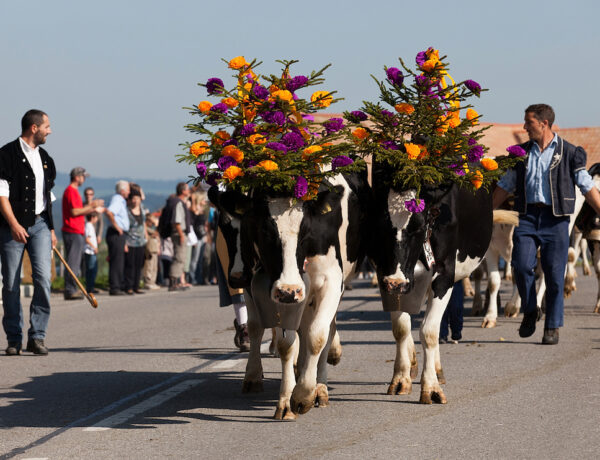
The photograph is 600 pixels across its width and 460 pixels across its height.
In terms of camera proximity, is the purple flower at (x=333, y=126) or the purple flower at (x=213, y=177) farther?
the purple flower at (x=333, y=126)

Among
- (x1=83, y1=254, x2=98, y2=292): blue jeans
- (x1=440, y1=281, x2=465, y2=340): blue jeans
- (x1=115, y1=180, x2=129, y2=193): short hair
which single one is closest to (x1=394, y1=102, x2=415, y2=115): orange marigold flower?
(x1=440, y1=281, x2=465, y2=340): blue jeans

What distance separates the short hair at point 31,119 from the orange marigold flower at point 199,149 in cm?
436

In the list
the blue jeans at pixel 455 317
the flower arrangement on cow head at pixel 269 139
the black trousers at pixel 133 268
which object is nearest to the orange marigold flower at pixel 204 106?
the flower arrangement on cow head at pixel 269 139

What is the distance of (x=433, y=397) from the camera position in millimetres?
8188

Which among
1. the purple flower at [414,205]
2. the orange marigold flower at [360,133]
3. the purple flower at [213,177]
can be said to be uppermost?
the orange marigold flower at [360,133]

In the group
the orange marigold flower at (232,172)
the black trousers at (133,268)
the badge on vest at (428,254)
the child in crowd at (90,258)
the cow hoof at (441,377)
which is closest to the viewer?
the orange marigold flower at (232,172)

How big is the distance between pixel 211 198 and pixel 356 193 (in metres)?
1.11

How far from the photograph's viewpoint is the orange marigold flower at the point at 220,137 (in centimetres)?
776

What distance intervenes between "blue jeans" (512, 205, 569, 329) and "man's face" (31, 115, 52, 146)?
15.3 feet

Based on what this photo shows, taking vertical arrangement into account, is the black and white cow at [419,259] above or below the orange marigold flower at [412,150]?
below

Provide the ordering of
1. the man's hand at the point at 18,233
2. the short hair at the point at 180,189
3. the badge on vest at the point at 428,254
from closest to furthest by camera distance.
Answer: the badge on vest at the point at 428,254
the man's hand at the point at 18,233
the short hair at the point at 180,189

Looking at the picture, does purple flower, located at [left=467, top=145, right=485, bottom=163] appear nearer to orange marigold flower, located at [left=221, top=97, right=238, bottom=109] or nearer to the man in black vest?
orange marigold flower, located at [left=221, top=97, right=238, bottom=109]

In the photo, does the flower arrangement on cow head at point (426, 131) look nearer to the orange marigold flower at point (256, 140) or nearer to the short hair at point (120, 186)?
the orange marigold flower at point (256, 140)

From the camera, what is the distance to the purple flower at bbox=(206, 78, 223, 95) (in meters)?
7.97
